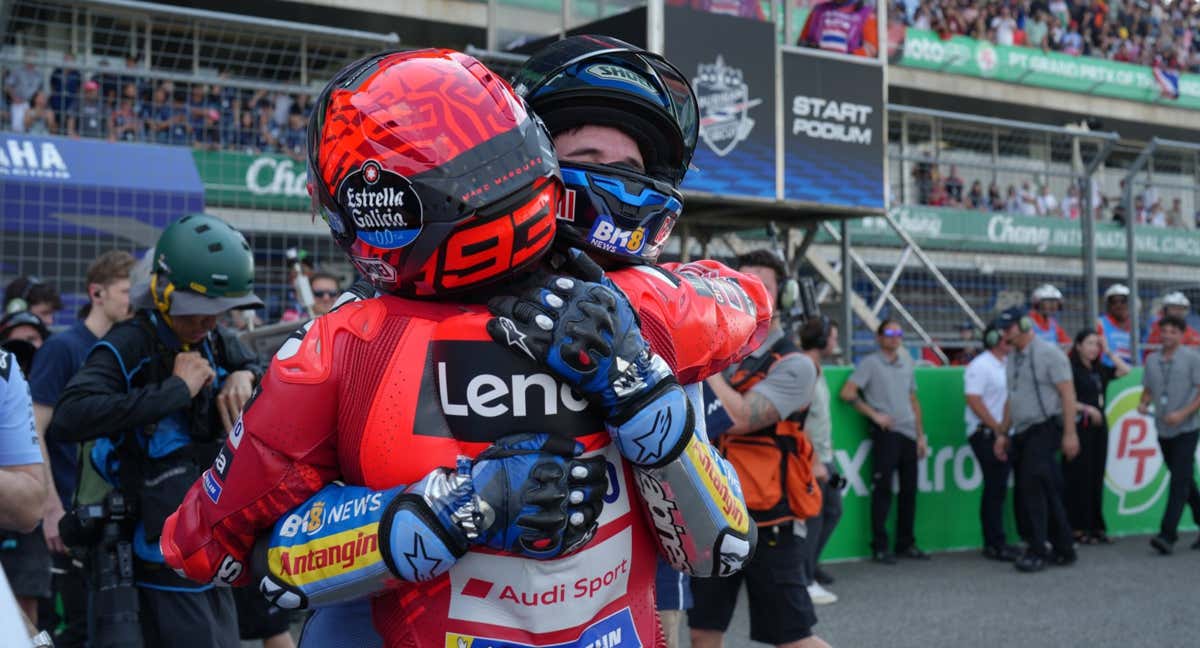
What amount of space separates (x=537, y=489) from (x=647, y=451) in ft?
0.59

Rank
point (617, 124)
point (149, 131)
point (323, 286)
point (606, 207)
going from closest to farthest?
point (606, 207)
point (617, 124)
point (149, 131)
point (323, 286)

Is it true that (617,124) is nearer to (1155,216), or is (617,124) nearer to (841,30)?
(841,30)

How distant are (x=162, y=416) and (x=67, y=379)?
168 cm

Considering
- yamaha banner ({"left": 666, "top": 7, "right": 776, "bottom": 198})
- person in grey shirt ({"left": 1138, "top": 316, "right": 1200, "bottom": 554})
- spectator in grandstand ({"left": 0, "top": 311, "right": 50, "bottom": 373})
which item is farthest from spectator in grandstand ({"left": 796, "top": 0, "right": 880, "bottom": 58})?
spectator in grandstand ({"left": 0, "top": 311, "right": 50, "bottom": 373})

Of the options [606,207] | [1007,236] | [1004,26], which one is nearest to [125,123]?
[606,207]

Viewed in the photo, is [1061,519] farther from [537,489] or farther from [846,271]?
[537,489]

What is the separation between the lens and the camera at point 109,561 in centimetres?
304

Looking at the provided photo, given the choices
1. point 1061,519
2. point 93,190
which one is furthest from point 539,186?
point 1061,519

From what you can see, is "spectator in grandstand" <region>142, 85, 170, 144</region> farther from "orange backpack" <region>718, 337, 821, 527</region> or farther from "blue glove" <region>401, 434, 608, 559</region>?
"blue glove" <region>401, 434, 608, 559</region>

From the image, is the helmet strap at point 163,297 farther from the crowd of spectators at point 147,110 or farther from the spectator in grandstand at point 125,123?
the spectator in grandstand at point 125,123

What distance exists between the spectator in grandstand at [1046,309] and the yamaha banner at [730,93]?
269cm

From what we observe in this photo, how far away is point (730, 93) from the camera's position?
27.2 feet

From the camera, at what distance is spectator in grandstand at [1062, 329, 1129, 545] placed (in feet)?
29.7

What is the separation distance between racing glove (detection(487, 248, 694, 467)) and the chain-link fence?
178 inches
